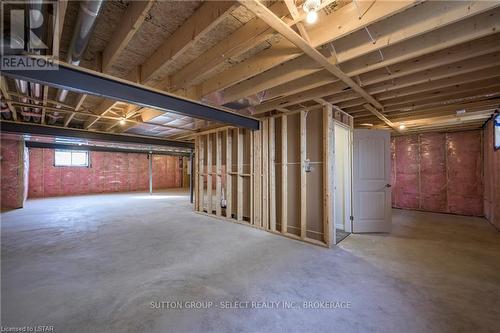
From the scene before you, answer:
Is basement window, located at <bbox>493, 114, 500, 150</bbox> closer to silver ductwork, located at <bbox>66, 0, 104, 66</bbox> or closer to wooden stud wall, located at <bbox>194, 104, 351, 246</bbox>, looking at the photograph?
wooden stud wall, located at <bbox>194, 104, 351, 246</bbox>

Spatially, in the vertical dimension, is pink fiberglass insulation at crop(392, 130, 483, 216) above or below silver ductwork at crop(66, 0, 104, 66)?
below

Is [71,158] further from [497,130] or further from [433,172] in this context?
[497,130]

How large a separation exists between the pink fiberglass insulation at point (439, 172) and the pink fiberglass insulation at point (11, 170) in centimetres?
1187

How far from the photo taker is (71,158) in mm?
10352

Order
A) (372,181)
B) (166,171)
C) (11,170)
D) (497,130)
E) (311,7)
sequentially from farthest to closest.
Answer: (166,171), (11,170), (497,130), (372,181), (311,7)

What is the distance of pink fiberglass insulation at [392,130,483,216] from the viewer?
561cm

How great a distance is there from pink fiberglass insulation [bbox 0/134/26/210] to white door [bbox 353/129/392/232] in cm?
957

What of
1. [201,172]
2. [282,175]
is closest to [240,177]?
[282,175]

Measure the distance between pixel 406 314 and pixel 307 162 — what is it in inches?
93.4

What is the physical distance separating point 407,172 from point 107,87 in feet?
25.7

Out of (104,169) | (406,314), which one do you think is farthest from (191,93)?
(104,169)

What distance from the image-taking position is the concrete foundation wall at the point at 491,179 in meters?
4.34

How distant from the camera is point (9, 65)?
179 cm

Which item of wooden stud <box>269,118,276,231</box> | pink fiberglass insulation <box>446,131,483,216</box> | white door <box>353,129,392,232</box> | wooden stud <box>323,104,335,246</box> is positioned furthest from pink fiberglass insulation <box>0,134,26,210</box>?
pink fiberglass insulation <box>446,131,483,216</box>
